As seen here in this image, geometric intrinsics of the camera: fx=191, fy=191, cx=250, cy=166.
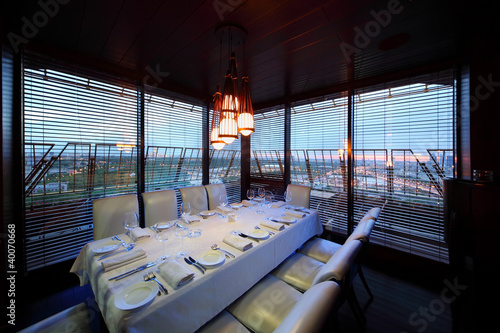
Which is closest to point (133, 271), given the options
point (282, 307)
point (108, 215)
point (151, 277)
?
point (151, 277)

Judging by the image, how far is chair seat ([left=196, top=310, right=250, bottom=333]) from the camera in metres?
1.05

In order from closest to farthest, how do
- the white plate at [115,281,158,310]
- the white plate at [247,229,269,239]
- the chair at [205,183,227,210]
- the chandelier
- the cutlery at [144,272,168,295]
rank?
the white plate at [115,281,158,310] → the cutlery at [144,272,168,295] → the white plate at [247,229,269,239] → the chandelier → the chair at [205,183,227,210]

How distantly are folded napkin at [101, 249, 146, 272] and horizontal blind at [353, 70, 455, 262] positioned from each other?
2.71 meters

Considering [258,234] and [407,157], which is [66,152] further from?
[407,157]

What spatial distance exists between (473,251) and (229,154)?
11.1 ft

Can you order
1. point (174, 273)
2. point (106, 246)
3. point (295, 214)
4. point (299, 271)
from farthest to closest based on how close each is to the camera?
1. point (295, 214)
2. point (299, 271)
3. point (106, 246)
4. point (174, 273)

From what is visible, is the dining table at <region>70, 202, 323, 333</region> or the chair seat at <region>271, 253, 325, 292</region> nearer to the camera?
the dining table at <region>70, 202, 323, 333</region>

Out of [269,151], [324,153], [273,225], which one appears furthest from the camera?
[269,151]

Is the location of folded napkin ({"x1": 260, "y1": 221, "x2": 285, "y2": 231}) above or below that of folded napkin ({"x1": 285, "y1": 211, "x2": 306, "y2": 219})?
below

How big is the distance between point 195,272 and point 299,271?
95 cm

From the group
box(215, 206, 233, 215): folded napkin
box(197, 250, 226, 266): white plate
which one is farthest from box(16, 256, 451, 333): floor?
box(215, 206, 233, 215): folded napkin

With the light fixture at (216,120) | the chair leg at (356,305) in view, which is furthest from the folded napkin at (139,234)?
the chair leg at (356,305)

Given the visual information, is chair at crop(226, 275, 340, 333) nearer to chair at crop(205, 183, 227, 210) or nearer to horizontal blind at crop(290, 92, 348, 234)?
chair at crop(205, 183, 227, 210)

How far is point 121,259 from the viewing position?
3.80ft
